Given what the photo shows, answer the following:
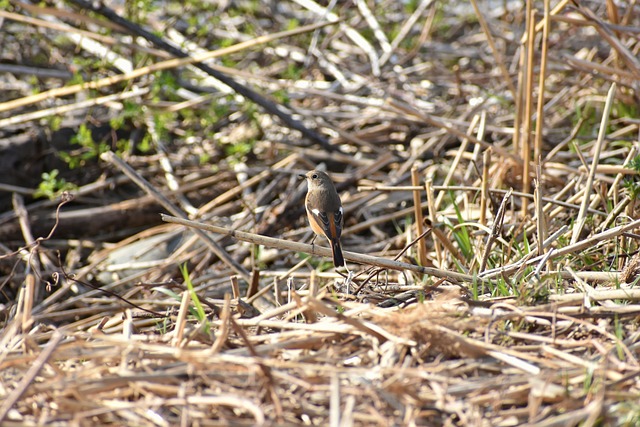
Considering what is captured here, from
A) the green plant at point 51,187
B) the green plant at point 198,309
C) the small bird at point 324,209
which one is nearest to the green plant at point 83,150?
the green plant at point 51,187

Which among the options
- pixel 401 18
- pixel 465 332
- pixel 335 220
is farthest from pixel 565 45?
pixel 465 332

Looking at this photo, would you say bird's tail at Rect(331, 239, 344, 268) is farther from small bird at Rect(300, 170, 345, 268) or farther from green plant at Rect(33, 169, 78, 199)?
green plant at Rect(33, 169, 78, 199)

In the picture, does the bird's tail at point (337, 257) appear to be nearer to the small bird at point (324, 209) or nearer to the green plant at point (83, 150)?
the small bird at point (324, 209)

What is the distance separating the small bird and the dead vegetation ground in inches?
11.8

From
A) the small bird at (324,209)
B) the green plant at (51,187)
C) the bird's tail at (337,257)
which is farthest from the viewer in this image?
the green plant at (51,187)

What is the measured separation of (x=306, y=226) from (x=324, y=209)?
1.44 metres

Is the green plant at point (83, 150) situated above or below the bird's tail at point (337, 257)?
above

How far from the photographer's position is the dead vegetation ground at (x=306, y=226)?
2.57 m

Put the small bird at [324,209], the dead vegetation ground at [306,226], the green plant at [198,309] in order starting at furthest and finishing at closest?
the small bird at [324,209]
the green plant at [198,309]
the dead vegetation ground at [306,226]

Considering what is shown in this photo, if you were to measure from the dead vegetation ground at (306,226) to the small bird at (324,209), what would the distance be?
30cm

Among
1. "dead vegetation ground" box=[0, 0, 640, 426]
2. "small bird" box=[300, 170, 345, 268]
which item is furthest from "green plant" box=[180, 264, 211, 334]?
"small bird" box=[300, 170, 345, 268]

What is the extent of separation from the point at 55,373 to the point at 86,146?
4.32 m

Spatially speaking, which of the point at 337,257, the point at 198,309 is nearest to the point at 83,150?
the point at 337,257

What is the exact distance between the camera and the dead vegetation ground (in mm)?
2570
